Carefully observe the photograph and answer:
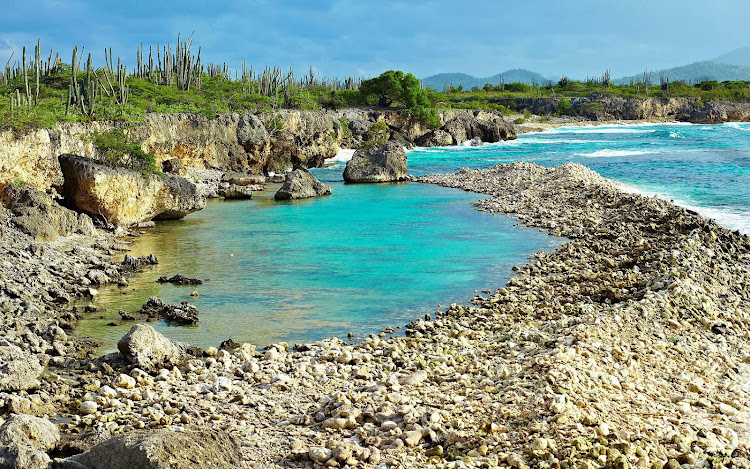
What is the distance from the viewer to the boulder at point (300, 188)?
1447 inches

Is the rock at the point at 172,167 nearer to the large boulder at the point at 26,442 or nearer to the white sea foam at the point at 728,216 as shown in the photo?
the white sea foam at the point at 728,216

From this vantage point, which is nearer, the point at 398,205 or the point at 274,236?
the point at 274,236

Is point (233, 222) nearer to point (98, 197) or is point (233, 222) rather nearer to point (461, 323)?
point (98, 197)

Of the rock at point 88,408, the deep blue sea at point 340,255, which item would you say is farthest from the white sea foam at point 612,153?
the rock at point 88,408

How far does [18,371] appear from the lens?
10.3 m

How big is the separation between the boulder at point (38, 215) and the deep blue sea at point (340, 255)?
2224mm

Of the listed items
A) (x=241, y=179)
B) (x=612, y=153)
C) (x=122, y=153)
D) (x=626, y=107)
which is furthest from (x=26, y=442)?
(x=626, y=107)

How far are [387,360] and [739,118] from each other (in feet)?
447

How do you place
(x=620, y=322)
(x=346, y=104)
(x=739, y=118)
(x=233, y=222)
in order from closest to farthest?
1. (x=620, y=322)
2. (x=233, y=222)
3. (x=346, y=104)
4. (x=739, y=118)

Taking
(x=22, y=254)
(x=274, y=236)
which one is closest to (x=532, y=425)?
(x=22, y=254)

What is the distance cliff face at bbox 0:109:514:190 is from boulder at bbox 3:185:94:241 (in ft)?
4.59

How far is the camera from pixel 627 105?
135 metres

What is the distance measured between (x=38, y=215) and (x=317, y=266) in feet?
26.8

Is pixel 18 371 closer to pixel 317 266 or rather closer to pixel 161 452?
pixel 161 452
